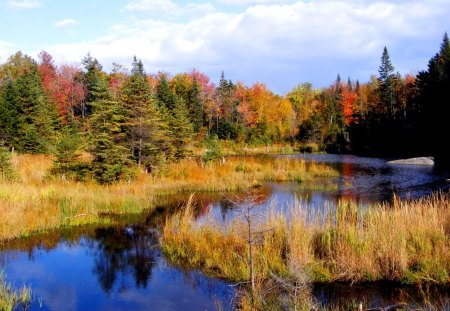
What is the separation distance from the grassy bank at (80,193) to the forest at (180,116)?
1.19 meters

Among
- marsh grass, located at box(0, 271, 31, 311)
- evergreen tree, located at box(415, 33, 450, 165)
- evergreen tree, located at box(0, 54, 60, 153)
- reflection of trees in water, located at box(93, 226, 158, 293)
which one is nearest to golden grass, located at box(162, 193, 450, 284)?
reflection of trees in water, located at box(93, 226, 158, 293)

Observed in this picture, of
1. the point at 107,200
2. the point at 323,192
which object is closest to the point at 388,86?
the point at 323,192

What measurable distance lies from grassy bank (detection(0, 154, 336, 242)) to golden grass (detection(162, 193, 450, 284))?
5225 mm

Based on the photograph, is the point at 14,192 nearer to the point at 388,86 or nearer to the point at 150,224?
the point at 150,224

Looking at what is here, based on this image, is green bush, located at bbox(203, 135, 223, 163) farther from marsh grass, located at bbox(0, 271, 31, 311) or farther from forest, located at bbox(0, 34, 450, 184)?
marsh grass, located at bbox(0, 271, 31, 311)

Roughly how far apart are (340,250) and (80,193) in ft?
37.4

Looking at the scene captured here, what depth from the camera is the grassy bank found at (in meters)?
13.6

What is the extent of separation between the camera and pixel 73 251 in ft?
40.3

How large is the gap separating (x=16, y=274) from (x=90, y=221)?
4900 mm

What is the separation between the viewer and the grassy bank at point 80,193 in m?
13.6

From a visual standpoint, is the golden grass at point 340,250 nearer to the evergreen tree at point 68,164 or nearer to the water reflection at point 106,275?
the water reflection at point 106,275

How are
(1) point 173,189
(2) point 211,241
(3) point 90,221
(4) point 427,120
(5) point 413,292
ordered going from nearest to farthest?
1. (5) point 413,292
2. (2) point 211,241
3. (3) point 90,221
4. (1) point 173,189
5. (4) point 427,120

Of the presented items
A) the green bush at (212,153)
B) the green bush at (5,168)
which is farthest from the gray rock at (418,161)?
the green bush at (5,168)

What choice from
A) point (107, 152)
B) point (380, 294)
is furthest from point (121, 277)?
point (107, 152)
